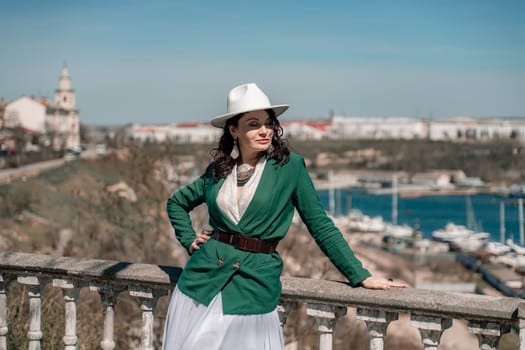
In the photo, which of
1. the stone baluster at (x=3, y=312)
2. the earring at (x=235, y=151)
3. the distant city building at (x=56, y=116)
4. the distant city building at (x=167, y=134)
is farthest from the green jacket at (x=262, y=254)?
the distant city building at (x=56, y=116)

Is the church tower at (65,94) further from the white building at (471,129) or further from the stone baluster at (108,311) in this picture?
the stone baluster at (108,311)

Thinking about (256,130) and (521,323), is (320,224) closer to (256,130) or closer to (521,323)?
(256,130)

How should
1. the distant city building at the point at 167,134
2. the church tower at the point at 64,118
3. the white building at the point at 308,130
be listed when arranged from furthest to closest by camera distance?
1. the white building at the point at 308,130
2. the church tower at the point at 64,118
3. the distant city building at the point at 167,134

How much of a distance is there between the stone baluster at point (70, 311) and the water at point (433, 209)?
78424 mm

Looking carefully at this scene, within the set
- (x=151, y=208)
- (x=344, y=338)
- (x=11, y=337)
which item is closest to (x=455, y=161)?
(x=151, y=208)

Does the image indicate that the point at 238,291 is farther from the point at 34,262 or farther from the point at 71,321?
the point at 34,262

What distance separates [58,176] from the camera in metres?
44.1

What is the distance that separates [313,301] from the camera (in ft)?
12.3

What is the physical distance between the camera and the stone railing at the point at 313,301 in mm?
3361

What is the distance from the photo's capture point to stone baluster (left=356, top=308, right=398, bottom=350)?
3.60 m

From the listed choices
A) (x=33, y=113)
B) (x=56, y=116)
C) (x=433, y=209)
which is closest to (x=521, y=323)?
(x=33, y=113)

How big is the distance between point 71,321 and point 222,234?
1.11 meters

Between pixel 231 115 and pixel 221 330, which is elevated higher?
pixel 231 115

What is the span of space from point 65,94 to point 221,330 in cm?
7383
